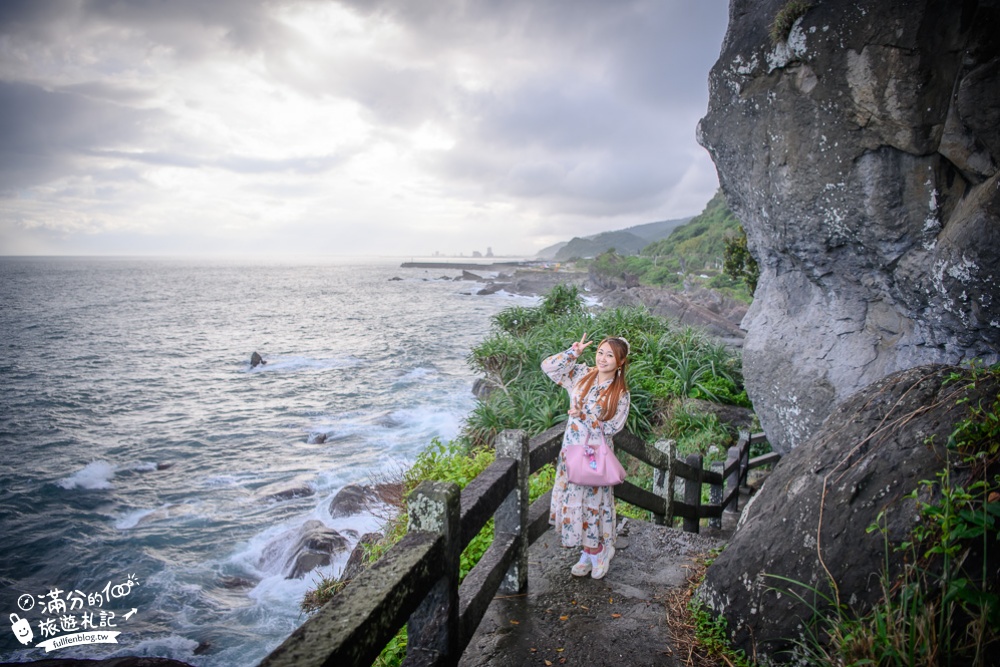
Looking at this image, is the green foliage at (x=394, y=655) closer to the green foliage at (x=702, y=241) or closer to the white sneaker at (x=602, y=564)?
the white sneaker at (x=602, y=564)

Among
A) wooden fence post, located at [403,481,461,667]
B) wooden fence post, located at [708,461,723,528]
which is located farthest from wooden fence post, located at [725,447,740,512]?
wooden fence post, located at [403,481,461,667]

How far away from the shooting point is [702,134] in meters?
8.03

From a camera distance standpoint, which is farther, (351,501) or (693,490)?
(351,501)

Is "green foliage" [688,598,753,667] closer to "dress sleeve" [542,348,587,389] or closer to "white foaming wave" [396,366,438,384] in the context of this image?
"dress sleeve" [542,348,587,389]

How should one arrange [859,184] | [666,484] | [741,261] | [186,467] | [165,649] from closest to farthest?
[666,484]
[859,184]
[165,649]
[741,261]
[186,467]

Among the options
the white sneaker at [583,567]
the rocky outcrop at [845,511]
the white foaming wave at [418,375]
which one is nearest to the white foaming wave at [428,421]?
the white foaming wave at [418,375]

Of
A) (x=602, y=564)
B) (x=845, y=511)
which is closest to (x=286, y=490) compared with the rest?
(x=602, y=564)

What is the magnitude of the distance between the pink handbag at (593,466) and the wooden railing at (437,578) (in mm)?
228

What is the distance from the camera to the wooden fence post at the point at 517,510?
3.48 meters

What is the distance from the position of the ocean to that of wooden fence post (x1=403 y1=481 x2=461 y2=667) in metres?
6.62

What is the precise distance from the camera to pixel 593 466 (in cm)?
390

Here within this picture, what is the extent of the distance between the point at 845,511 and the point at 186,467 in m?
15.8

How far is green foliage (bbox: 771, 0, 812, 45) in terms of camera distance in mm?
6072

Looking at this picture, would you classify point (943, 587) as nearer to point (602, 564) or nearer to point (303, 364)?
point (602, 564)
